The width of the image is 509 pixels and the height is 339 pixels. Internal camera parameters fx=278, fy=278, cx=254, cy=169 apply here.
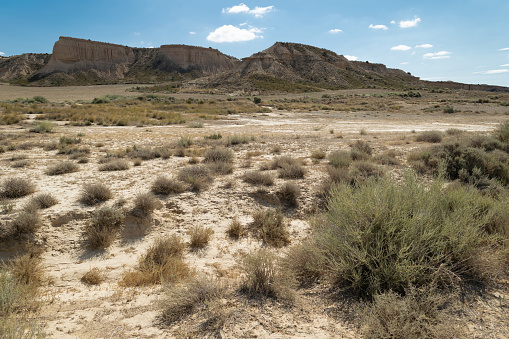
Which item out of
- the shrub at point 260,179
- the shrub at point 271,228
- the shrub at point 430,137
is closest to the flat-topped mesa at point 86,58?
the shrub at point 430,137

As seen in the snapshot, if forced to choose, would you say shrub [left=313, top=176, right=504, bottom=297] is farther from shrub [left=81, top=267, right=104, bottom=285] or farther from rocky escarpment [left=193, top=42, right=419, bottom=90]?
rocky escarpment [left=193, top=42, right=419, bottom=90]

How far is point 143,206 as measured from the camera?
19.5 ft

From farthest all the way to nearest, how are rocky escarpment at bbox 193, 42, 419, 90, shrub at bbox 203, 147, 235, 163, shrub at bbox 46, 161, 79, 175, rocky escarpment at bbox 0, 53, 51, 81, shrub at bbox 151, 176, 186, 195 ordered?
1. rocky escarpment at bbox 0, 53, 51, 81
2. rocky escarpment at bbox 193, 42, 419, 90
3. shrub at bbox 203, 147, 235, 163
4. shrub at bbox 46, 161, 79, 175
5. shrub at bbox 151, 176, 186, 195

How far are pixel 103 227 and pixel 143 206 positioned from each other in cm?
92

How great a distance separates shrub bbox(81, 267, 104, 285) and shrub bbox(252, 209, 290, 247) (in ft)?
9.42

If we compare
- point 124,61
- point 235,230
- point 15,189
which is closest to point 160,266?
point 235,230

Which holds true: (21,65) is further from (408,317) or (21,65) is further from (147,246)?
(408,317)

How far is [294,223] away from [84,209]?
4.48 meters

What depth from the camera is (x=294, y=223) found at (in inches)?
247

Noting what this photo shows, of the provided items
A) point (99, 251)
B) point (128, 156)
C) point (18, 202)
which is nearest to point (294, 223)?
point (99, 251)

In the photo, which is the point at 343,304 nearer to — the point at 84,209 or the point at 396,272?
the point at 396,272

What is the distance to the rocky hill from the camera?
316 ft

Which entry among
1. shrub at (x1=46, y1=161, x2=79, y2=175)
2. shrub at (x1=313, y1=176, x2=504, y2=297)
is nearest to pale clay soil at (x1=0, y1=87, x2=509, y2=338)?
shrub at (x1=46, y1=161, x2=79, y2=175)

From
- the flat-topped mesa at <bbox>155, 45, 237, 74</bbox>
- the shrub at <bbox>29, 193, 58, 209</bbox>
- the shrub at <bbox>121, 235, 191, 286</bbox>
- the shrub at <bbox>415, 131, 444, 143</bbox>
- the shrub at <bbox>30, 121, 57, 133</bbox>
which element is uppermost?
the flat-topped mesa at <bbox>155, 45, 237, 74</bbox>
